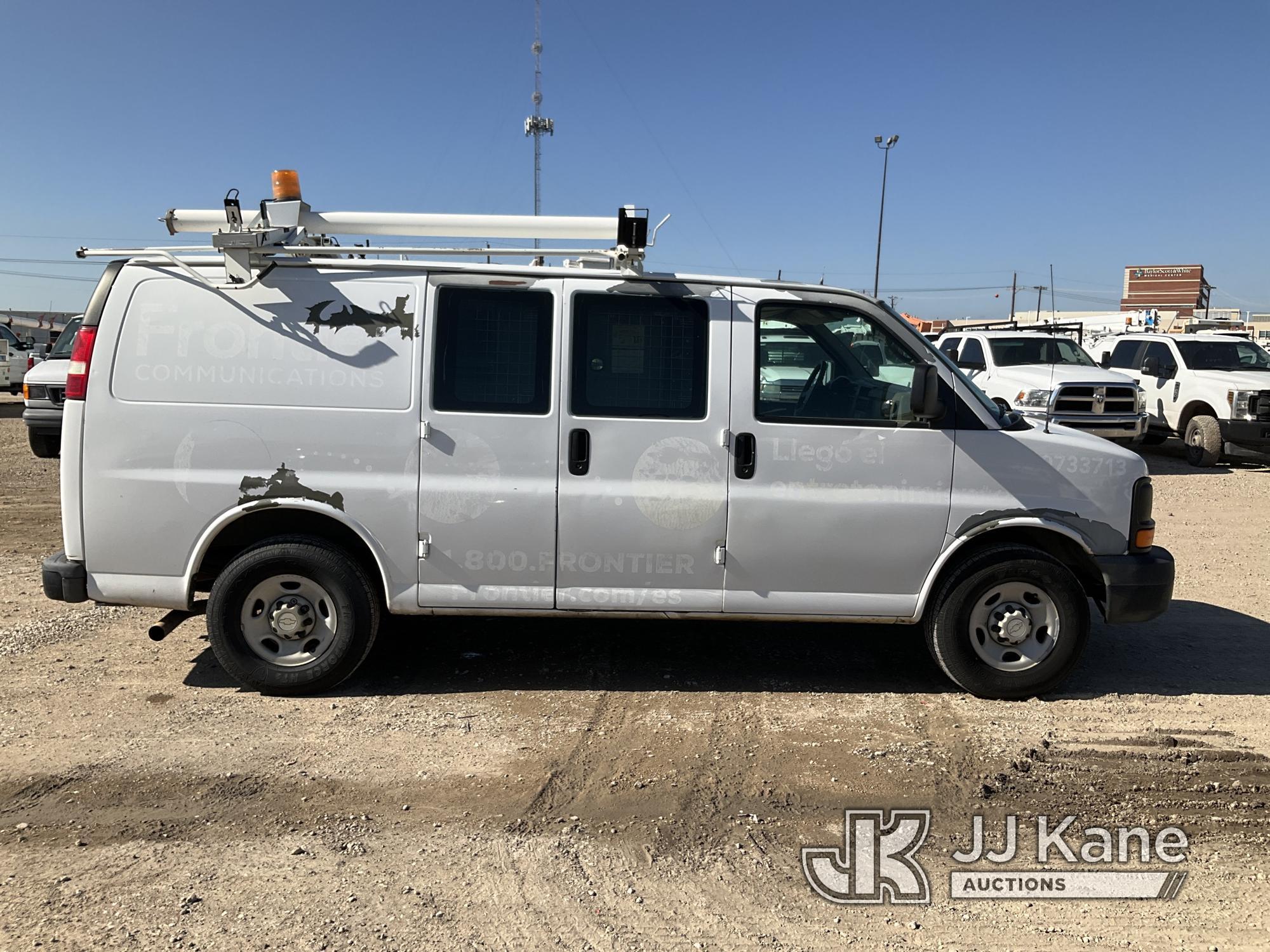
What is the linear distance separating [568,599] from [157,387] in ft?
7.56

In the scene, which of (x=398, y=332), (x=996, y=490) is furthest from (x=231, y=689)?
(x=996, y=490)

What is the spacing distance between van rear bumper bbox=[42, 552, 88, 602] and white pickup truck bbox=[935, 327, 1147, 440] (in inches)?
476

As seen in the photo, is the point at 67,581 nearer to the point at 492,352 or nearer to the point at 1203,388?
the point at 492,352

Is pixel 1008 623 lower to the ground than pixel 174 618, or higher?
higher

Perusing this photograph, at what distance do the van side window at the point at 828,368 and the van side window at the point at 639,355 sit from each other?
333mm

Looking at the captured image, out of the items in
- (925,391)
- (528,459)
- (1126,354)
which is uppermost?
(1126,354)

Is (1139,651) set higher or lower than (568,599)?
lower

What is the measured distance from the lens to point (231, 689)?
5.02 metres

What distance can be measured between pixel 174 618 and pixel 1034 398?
12.6 meters

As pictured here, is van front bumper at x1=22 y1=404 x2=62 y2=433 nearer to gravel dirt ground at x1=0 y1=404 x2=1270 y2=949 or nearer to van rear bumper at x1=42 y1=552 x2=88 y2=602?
gravel dirt ground at x1=0 y1=404 x2=1270 y2=949

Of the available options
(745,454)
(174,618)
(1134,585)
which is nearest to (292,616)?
(174,618)

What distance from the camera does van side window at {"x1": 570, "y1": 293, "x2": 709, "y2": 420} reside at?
186 inches

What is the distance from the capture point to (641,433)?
15.5ft

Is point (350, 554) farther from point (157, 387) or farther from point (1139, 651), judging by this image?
point (1139, 651)
